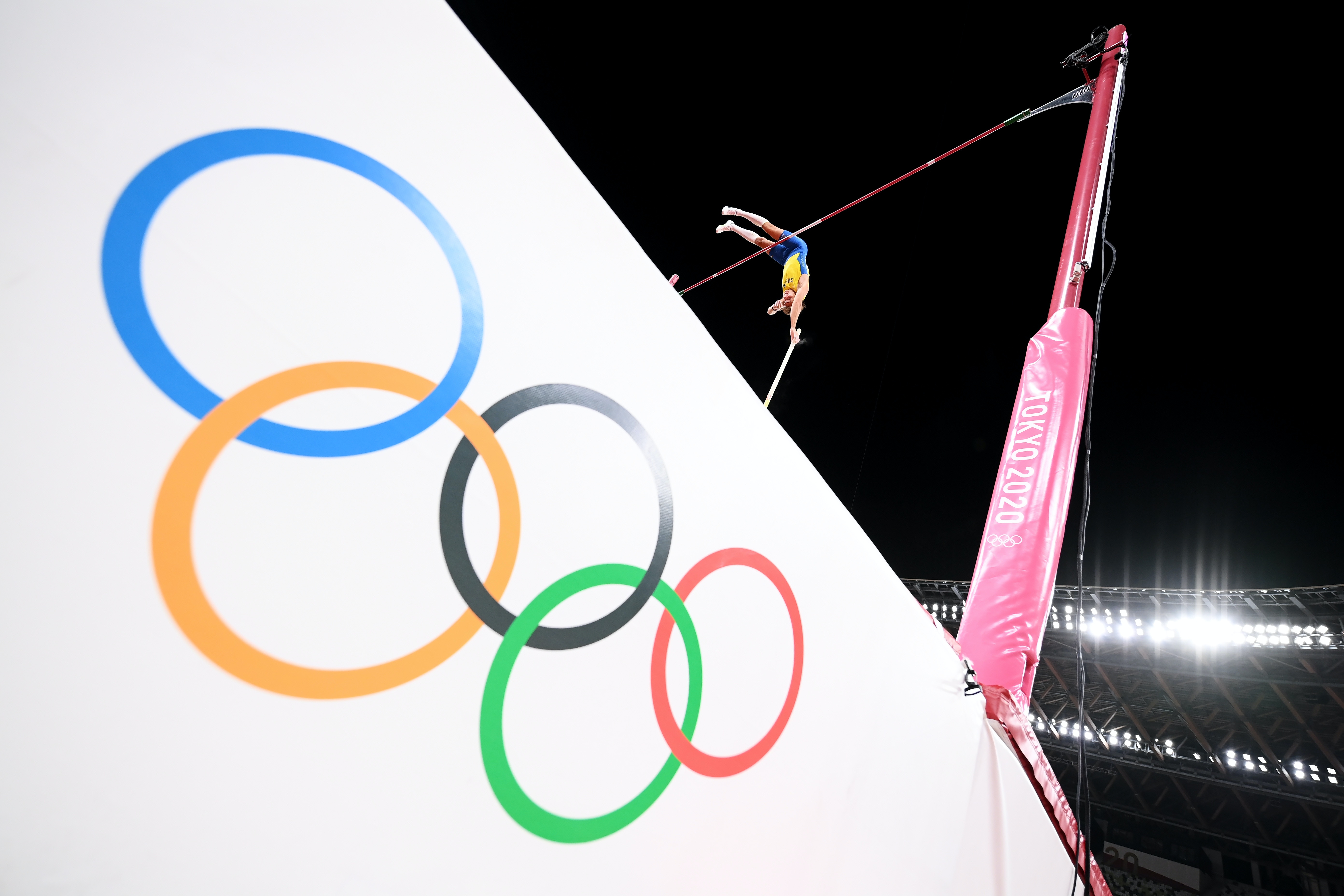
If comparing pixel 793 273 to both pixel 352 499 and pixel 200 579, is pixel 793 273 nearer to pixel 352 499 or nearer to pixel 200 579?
pixel 352 499

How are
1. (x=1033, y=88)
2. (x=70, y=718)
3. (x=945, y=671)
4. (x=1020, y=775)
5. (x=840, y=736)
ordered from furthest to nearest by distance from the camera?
(x=1033, y=88) → (x=1020, y=775) → (x=945, y=671) → (x=840, y=736) → (x=70, y=718)

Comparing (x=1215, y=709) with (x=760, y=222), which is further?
(x=1215, y=709)

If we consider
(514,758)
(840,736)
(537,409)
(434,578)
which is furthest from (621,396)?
(840,736)

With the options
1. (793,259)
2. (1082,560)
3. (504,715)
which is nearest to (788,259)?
(793,259)

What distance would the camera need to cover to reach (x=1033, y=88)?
5723mm

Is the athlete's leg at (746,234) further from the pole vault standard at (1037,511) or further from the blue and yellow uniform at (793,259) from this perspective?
the pole vault standard at (1037,511)

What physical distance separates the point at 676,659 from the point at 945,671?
41.4 inches

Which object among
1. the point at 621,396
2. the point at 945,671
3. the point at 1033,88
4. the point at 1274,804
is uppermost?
the point at 1033,88

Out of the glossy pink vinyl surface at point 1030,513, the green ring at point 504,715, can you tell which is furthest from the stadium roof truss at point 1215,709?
the green ring at point 504,715

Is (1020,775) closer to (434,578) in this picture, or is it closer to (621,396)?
(621,396)

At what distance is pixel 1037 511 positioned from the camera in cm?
248

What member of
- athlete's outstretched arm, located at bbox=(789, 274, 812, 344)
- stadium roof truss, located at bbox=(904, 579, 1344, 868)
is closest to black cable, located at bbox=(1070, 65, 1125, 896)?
athlete's outstretched arm, located at bbox=(789, 274, 812, 344)

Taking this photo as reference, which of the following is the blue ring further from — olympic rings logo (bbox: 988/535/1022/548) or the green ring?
olympic rings logo (bbox: 988/535/1022/548)

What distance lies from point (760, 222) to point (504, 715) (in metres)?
3.60
